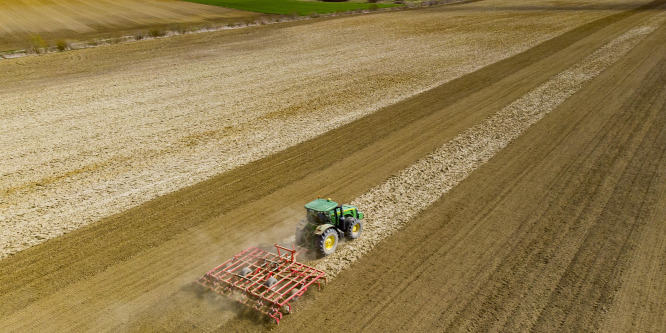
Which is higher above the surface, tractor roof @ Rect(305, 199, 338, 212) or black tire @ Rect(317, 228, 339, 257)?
tractor roof @ Rect(305, 199, 338, 212)

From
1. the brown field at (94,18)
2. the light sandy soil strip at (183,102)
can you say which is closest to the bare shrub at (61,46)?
the light sandy soil strip at (183,102)

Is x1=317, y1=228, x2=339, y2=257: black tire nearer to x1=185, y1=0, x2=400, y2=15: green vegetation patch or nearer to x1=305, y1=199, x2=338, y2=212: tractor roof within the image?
x1=305, y1=199, x2=338, y2=212: tractor roof

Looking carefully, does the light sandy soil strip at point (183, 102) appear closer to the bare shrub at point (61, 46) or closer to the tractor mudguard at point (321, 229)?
the bare shrub at point (61, 46)

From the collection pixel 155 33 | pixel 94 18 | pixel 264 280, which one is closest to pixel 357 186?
pixel 264 280

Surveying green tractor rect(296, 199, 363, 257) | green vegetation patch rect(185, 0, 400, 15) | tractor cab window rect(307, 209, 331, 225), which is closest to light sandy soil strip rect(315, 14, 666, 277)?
green tractor rect(296, 199, 363, 257)

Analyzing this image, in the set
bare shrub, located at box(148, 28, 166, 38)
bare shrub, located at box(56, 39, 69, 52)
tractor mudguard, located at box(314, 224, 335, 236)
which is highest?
bare shrub, located at box(148, 28, 166, 38)

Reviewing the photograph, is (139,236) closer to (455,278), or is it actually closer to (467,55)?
(455,278)
